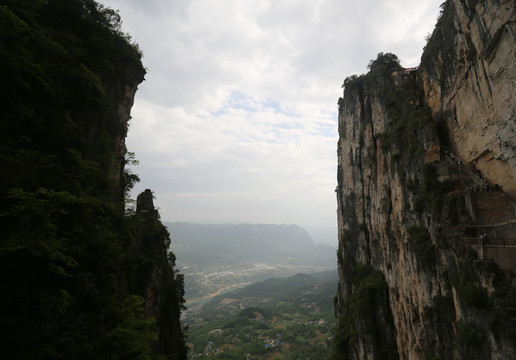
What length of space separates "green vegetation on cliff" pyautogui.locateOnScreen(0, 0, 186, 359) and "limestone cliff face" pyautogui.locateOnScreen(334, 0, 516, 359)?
16293mm

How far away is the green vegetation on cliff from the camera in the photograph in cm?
616

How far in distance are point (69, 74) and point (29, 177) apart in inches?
252

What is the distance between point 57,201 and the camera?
7176 mm

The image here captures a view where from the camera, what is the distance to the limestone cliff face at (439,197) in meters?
11.8

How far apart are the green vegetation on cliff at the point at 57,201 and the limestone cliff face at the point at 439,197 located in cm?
1629

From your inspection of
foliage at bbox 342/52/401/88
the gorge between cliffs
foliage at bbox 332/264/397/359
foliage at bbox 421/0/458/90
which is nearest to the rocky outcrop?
the gorge between cliffs

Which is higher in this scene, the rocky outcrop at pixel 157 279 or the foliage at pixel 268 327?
the rocky outcrop at pixel 157 279

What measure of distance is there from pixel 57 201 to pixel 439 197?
21090mm

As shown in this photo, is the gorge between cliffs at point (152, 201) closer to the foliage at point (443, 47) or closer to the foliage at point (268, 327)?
the foliage at point (443, 47)

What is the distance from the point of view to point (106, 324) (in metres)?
8.90

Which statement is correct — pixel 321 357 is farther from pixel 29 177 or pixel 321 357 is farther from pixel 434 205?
pixel 29 177

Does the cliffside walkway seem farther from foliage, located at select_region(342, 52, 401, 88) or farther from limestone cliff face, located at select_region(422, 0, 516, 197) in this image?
foliage, located at select_region(342, 52, 401, 88)

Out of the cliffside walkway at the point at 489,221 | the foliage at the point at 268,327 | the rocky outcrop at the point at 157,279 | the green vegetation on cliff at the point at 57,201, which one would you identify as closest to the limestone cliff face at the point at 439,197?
the cliffside walkway at the point at 489,221

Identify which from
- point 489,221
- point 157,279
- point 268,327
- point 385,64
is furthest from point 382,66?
point 268,327
